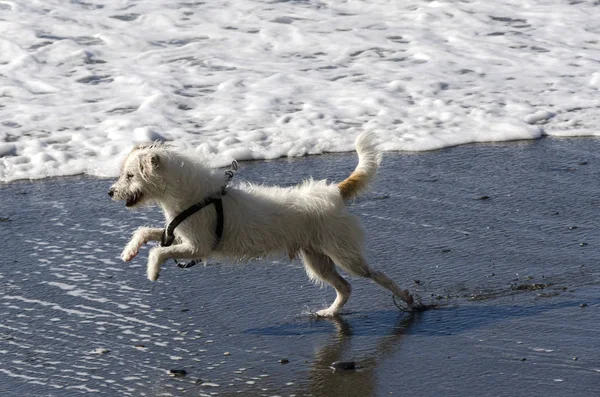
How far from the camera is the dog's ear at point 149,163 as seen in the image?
5.34 m

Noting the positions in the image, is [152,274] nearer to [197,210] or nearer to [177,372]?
[197,210]

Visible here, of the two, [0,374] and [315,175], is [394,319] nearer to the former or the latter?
[0,374]

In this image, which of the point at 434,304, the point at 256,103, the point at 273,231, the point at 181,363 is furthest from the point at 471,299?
the point at 256,103

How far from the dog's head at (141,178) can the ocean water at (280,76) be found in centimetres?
322

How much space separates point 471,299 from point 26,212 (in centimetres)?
391

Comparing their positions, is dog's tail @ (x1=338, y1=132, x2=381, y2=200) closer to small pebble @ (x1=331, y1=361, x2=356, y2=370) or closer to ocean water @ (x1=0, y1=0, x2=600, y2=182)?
small pebble @ (x1=331, y1=361, x2=356, y2=370)

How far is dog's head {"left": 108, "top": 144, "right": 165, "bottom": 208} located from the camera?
17.6 feet

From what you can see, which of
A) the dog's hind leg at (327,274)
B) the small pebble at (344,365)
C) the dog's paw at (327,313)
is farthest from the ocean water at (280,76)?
the small pebble at (344,365)

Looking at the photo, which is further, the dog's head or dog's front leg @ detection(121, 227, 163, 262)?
dog's front leg @ detection(121, 227, 163, 262)

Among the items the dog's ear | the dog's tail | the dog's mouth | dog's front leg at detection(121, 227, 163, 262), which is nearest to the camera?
the dog's ear

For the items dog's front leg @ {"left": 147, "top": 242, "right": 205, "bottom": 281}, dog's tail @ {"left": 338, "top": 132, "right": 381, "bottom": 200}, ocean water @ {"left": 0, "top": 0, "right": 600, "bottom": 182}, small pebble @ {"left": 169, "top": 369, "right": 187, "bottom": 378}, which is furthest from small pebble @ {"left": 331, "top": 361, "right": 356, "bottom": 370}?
ocean water @ {"left": 0, "top": 0, "right": 600, "bottom": 182}

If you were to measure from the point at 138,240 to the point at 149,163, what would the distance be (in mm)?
528

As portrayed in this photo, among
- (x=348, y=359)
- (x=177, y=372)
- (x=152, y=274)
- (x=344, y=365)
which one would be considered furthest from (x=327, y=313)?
(x=177, y=372)

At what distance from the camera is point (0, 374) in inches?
184
